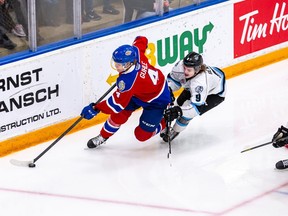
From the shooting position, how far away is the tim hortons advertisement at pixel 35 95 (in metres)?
7.54

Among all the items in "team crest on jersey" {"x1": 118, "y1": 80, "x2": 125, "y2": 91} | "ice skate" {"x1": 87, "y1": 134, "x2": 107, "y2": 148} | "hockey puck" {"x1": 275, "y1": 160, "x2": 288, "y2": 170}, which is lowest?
"hockey puck" {"x1": 275, "y1": 160, "x2": 288, "y2": 170}

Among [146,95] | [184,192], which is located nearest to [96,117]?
[146,95]

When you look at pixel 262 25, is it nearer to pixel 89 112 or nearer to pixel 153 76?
pixel 153 76

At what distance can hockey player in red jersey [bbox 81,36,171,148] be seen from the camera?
23.8 ft

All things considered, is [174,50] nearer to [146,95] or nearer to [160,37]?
[160,37]

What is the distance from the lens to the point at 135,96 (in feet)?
24.6

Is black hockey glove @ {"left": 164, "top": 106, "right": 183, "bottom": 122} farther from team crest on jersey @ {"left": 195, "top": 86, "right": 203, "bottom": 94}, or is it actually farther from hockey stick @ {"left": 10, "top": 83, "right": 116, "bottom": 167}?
hockey stick @ {"left": 10, "top": 83, "right": 116, "bottom": 167}

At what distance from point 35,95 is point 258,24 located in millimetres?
2517

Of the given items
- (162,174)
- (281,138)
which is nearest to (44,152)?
(162,174)

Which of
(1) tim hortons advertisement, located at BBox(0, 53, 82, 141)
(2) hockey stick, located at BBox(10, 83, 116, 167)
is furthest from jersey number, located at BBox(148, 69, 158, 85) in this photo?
(1) tim hortons advertisement, located at BBox(0, 53, 82, 141)

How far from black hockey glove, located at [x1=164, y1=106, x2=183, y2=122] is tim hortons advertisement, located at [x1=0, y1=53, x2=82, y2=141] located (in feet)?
3.03

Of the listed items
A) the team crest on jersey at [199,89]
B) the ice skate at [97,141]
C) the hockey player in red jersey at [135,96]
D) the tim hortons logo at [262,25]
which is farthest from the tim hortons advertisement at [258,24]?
the ice skate at [97,141]

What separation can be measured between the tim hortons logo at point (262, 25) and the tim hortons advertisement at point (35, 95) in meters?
1.91

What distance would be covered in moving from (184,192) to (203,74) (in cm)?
98
